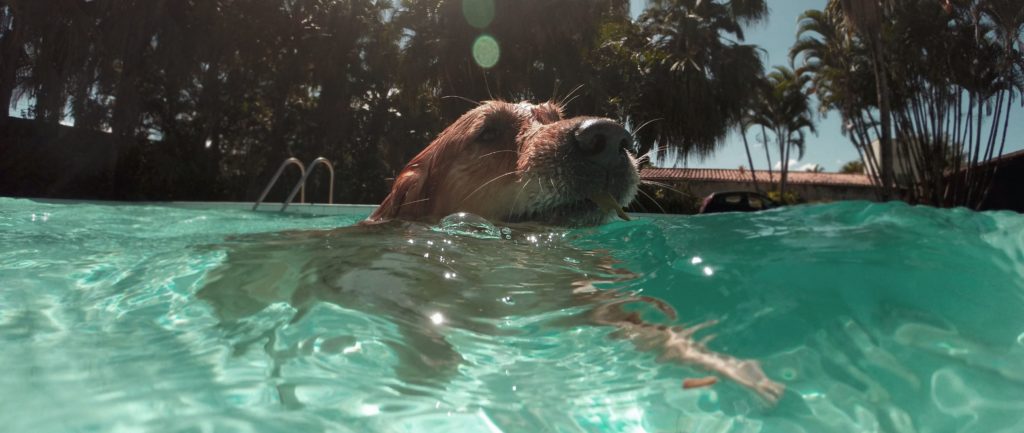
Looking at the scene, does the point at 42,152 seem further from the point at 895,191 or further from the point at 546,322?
the point at 895,191

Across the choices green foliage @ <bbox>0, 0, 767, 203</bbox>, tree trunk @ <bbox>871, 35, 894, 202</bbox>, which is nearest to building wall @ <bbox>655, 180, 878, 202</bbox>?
green foliage @ <bbox>0, 0, 767, 203</bbox>

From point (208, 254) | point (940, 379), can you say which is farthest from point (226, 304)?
point (940, 379)

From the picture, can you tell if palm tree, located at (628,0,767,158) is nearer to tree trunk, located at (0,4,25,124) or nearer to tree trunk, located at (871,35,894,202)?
tree trunk, located at (871,35,894,202)

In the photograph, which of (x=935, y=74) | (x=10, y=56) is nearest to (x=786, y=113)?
(x=935, y=74)

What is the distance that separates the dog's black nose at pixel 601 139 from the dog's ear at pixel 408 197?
48.9 inches

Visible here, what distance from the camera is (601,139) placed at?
3.14m

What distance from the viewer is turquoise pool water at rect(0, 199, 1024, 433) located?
1.23 meters

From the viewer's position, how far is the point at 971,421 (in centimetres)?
119

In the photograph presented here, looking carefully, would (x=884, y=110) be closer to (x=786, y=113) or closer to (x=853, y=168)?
(x=786, y=113)

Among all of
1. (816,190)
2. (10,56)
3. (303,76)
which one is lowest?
(816,190)

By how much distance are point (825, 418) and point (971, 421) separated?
0.89 feet

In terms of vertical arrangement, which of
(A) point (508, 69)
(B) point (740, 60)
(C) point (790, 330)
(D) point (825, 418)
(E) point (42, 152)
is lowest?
(D) point (825, 418)

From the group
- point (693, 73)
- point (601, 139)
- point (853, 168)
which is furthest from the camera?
point (853, 168)

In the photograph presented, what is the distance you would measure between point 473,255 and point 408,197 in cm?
→ 132
